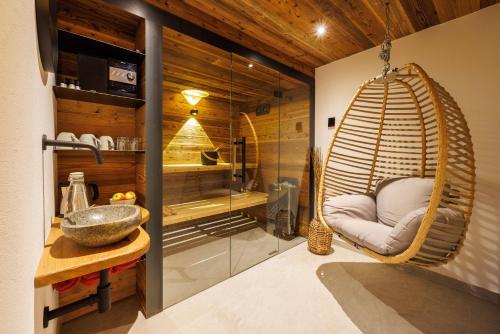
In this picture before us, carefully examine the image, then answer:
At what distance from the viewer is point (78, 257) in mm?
825

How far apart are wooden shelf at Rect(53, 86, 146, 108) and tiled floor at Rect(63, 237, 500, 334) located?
5.54ft

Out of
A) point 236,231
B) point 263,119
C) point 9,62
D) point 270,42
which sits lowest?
point 236,231

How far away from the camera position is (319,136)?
320 centimetres

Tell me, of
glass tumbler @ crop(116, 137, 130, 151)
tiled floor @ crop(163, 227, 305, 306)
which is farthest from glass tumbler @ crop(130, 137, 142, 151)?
tiled floor @ crop(163, 227, 305, 306)

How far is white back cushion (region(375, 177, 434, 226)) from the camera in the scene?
188 centimetres

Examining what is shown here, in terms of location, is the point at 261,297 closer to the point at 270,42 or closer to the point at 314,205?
the point at 314,205

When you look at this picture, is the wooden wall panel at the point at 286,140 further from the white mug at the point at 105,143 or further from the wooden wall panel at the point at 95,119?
the white mug at the point at 105,143

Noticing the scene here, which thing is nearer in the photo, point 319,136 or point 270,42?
point 270,42

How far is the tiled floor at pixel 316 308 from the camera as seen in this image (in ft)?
5.36

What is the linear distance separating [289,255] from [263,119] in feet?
5.70

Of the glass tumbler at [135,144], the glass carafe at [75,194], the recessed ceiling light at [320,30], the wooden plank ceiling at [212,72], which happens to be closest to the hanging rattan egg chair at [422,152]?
the recessed ceiling light at [320,30]

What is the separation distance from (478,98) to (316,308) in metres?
2.34

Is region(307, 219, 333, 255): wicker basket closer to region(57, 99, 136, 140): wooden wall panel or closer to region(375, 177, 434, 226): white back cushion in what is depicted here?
region(375, 177, 434, 226): white back cushion

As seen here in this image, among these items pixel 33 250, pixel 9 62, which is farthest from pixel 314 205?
pixel 9 62
